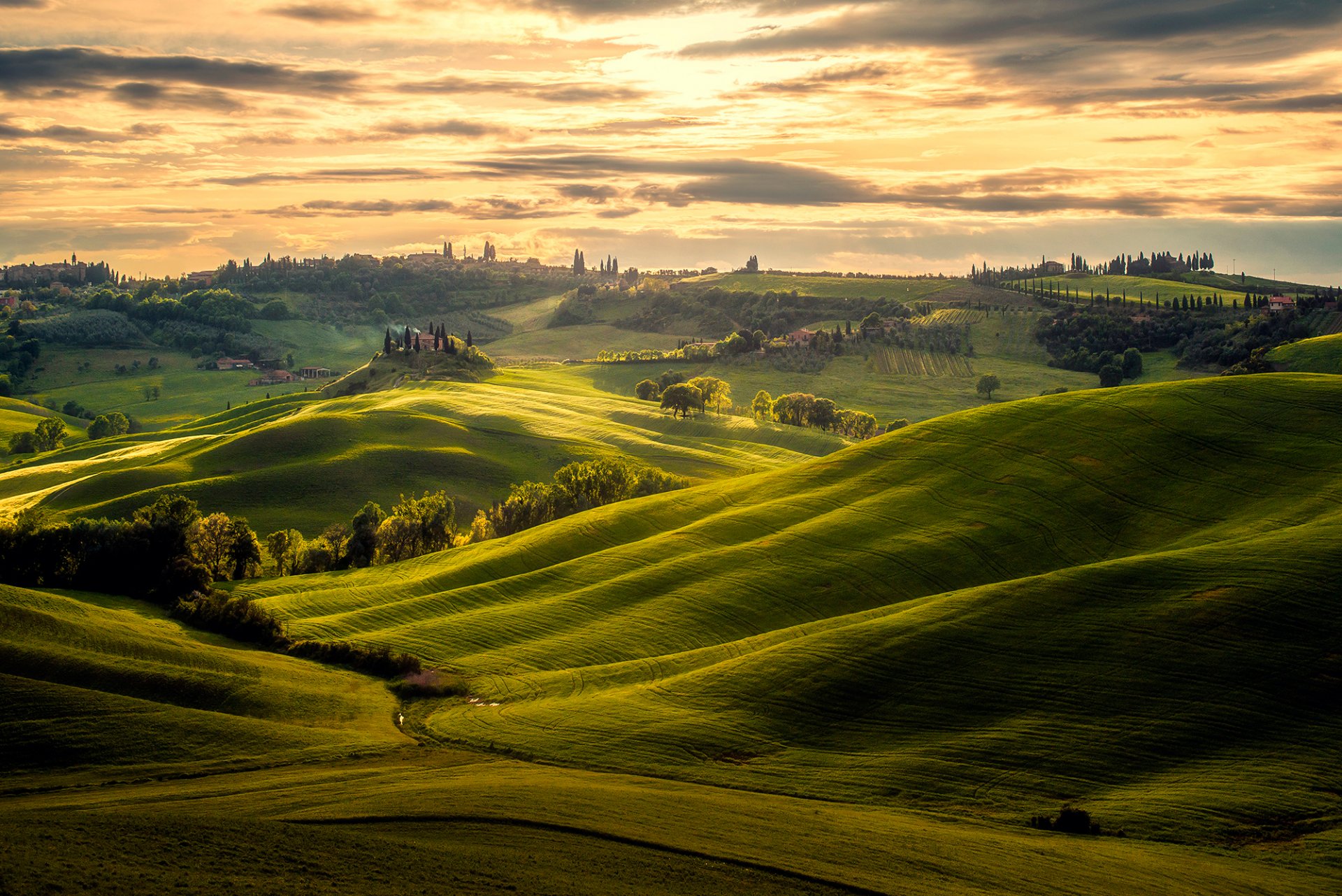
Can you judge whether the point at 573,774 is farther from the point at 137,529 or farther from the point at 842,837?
the point at 137,529

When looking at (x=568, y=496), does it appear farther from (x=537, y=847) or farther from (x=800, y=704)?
(x=537, y=847)

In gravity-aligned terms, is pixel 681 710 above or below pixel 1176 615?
below

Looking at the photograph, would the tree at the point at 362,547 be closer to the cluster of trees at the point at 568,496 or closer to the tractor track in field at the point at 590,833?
the cluster of trees at the point at 568,496

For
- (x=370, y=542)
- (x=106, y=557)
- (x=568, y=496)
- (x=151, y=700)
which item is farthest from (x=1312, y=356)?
(x=106, y=557)

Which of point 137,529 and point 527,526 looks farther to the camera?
point 527,526

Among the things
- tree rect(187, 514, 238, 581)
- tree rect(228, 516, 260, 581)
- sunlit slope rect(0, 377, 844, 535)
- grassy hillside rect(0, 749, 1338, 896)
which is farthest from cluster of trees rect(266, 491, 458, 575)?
grassy hillside rect(0, 749, 1338, 896)

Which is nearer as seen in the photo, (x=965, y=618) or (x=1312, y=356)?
(x=965, y=618)

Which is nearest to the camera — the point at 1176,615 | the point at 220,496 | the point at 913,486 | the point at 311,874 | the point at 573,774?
the point at 311,874

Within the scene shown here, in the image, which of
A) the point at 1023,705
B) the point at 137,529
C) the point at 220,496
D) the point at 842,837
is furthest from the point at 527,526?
the point at 842,837

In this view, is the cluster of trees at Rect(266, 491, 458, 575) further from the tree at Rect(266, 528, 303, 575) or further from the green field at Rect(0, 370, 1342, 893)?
the green field at Rect(0, 370, 1342, 893)
